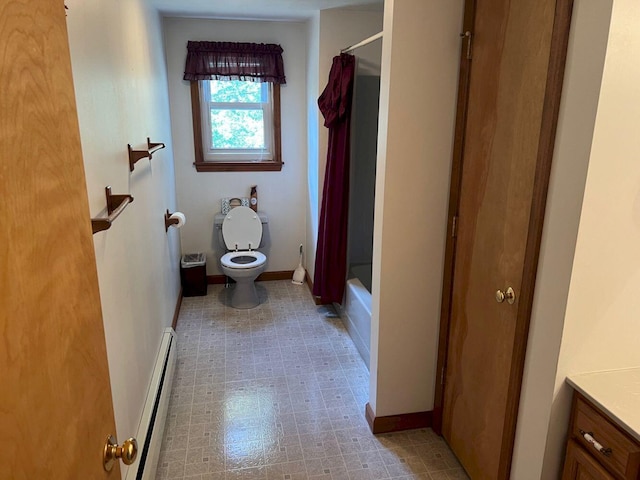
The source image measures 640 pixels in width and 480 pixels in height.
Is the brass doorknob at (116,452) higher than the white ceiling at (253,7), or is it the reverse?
the white ceiling at (253,7)

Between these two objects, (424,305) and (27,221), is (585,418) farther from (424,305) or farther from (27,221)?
(27,221)

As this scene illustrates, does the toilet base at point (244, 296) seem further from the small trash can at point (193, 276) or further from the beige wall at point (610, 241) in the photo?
the beige wall at point (610, 241)

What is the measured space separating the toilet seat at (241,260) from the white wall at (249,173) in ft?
1.17

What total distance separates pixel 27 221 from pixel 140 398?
164 centimetres

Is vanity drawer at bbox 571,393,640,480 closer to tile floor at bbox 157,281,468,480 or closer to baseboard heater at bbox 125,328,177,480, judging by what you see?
tile floor at bbox 157,281,468,480

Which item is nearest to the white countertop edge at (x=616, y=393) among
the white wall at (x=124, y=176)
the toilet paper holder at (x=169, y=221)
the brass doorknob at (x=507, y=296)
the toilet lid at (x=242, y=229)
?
the brass doorknob at (x=507, y=296)

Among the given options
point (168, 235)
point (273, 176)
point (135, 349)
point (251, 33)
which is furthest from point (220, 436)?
point (251, 33)

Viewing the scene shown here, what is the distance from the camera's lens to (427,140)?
1952 millimetres

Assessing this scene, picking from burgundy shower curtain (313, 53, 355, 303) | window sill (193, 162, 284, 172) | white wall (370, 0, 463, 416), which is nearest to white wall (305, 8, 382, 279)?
burgundy shower curtain (313, 53, 355, 303)

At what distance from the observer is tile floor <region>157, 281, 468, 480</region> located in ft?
6.75

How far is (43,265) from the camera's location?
2.10 ft

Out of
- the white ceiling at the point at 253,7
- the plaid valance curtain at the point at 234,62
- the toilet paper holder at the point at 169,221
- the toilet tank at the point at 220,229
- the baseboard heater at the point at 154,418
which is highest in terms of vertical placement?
the white ceiling at the point at 253,7

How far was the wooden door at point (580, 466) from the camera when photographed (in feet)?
4.03

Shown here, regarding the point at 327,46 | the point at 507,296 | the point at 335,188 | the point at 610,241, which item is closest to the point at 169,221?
the point at 335,188
